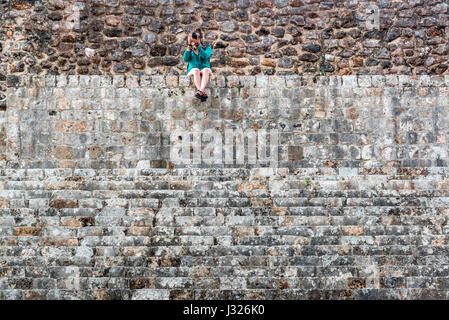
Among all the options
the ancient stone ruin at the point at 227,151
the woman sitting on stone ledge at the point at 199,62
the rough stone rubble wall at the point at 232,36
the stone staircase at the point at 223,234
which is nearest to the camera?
the stone staircase at the point at 223,234

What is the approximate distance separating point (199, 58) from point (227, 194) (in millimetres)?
2192

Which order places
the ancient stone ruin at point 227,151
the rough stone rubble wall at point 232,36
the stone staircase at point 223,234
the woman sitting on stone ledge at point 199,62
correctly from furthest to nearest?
the rough stone rubble wall at point 232,36
the woman sitting on stone ledge at point 199,62
the ancient stone ruin at point 227,151
the stone staircase at point 223,234

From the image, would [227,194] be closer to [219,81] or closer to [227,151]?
[227,151]

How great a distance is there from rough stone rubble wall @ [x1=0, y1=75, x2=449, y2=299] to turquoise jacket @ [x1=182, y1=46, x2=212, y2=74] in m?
0.33

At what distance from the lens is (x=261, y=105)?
9523mm

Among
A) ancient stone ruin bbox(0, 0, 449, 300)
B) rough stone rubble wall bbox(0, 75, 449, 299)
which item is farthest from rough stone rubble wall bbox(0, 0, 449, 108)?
rough stone rubble wall bbox(0, 75, 449, 299)

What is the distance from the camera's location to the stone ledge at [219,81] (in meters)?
9.55

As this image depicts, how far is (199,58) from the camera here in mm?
9398

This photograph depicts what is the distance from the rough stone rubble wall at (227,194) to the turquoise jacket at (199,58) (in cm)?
33

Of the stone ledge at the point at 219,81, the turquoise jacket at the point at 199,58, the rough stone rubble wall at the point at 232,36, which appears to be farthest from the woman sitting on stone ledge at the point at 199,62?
the rough stone rubble wall at the point at 232,36

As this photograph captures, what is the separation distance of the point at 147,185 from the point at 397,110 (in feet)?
12.9

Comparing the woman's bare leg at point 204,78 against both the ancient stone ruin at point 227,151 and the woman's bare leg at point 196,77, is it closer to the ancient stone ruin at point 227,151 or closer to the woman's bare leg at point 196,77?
the woman's bare leg at point 196,77

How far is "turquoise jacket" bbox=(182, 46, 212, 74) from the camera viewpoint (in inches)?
369

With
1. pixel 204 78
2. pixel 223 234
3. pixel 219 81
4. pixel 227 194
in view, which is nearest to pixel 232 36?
pixel 219 81
